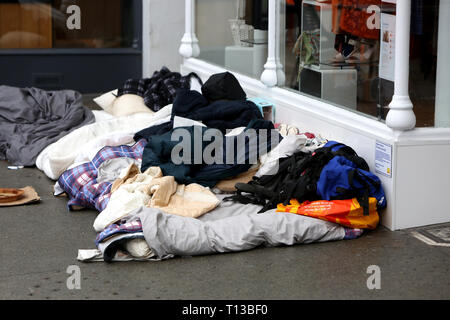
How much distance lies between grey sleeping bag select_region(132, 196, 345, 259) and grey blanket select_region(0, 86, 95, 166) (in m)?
2.58

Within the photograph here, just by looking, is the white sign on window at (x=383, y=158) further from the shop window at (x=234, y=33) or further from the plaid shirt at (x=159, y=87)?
the plaid shirt at (x=159, y=87)

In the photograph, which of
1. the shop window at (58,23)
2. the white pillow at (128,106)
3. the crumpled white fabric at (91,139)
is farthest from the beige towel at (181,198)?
the shop window at (58,23)

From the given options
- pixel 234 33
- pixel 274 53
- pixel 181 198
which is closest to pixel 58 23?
pixel 234 33

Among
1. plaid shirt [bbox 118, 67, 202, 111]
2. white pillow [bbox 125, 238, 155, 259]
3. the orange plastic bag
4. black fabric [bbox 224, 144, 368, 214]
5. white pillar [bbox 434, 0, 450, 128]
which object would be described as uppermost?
white pillar [bbox 434, 0, 450, 128]

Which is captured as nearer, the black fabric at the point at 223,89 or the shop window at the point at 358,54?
the shop window at the point at 358,54

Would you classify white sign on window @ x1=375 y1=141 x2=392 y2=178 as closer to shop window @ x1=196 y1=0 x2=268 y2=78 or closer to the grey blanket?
shop window @ x1=196 y1=0 x2=268 y2=78

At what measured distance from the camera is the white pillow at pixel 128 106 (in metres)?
7.95

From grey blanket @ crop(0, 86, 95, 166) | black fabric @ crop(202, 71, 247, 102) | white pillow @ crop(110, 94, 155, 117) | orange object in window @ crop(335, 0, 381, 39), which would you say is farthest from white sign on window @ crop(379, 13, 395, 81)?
grey blanket @ crop(0, 86, 95, 166)

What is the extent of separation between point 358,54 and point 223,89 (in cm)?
132

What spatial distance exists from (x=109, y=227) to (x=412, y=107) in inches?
81.6

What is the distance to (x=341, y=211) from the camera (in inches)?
204

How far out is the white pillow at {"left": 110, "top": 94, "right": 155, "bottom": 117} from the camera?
26.1 ft

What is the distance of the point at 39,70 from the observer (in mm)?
9969

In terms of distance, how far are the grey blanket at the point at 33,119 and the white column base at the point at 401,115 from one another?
3.30 meters
